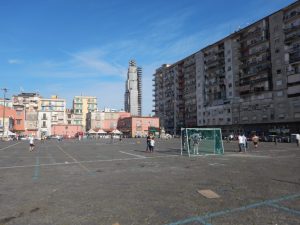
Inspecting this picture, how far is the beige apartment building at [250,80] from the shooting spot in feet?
223

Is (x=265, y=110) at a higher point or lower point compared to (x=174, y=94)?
lower

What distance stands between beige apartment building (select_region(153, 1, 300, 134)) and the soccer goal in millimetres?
43726

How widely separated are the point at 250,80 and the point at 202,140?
182ft

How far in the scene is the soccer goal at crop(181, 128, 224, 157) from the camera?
2716 cm

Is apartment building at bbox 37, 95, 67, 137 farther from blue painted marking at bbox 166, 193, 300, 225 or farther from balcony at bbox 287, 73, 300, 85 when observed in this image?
blue painted marking at bbox 166, 193, 300, 225

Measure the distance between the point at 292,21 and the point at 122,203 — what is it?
7241 cm

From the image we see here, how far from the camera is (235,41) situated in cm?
8750

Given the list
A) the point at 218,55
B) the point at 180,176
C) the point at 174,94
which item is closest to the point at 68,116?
the point at 174,94

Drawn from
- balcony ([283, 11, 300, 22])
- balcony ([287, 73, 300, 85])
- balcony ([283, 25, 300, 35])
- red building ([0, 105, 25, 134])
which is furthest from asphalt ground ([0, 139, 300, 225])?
red building ([0, 105, 25, 134])

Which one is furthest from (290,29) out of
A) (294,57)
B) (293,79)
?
(293,79)

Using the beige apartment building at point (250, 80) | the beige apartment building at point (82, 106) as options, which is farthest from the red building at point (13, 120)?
the beige apartment building at point (250, 80)

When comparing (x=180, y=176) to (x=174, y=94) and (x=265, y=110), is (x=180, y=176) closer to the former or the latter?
(x=265, y=110)

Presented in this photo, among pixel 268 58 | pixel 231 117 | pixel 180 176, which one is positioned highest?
pixel 268 58

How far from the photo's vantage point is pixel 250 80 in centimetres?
8031
